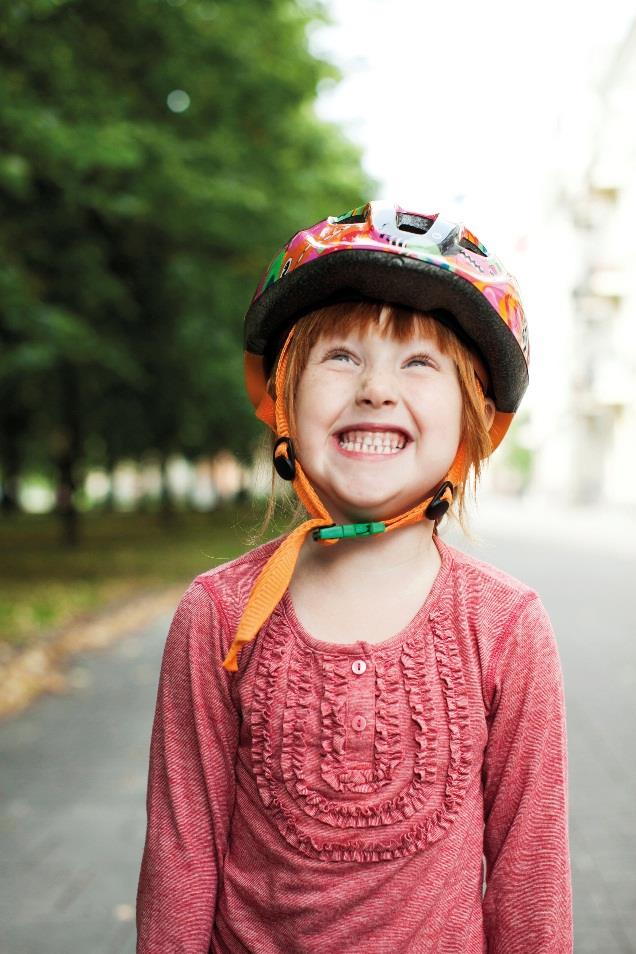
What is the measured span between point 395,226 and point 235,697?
0.90m

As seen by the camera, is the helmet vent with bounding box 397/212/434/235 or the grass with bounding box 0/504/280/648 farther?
the grass with bounding box 0/504/280/648

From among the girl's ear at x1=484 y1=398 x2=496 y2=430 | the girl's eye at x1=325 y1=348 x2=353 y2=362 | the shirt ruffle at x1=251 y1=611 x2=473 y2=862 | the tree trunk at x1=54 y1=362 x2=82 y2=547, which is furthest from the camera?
the tree trunk at x1=54 y1=362 x2=82 y2=547

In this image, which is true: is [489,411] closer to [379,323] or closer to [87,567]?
[379,323]

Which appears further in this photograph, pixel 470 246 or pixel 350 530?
pixel 470 246

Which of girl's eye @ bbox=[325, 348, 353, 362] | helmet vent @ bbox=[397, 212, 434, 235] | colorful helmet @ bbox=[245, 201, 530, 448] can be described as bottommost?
girl's eye @ bbox=[325, 348, 353, 362]

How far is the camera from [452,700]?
1.54 m

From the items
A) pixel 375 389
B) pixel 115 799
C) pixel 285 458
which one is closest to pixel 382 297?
pixel 375 389

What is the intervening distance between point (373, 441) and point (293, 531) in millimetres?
220

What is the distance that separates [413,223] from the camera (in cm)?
169

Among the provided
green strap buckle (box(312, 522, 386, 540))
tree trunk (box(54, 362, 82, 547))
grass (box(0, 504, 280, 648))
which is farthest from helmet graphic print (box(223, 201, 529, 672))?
tree trunk (box(54, 362, 82, 547))

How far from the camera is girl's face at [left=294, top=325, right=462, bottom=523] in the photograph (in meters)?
1.58

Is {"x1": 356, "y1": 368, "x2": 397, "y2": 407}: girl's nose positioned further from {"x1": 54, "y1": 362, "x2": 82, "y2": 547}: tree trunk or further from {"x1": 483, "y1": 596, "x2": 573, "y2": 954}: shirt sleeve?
{"x1": 54, "y1": 362, "x2": 82, "y2": 547}: tree trunk

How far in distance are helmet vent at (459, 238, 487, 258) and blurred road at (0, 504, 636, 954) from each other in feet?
1.83

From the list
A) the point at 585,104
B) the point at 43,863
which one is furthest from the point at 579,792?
the point at 585,104
